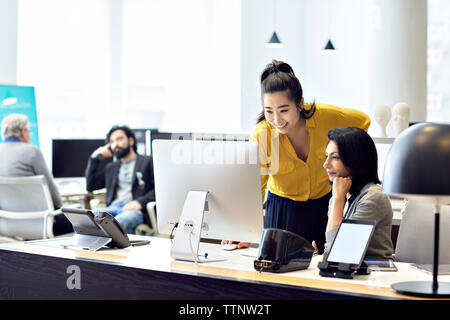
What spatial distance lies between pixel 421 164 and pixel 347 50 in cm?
556

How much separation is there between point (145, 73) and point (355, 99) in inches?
108

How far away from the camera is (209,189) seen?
2781 mm

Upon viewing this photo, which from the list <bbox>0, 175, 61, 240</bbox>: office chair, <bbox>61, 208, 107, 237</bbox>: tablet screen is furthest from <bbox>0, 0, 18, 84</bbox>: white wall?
<bbox>61, 208, 107, 237</bbox>: tablet screen

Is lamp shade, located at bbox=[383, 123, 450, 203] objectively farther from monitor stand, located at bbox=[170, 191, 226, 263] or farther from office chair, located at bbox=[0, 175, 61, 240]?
office chair, located at bbox=[0, 175, 61, 240]

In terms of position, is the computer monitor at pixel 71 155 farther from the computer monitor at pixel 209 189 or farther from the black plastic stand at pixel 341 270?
the black plastic stand at pixel 341 270

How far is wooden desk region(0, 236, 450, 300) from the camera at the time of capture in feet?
7.53

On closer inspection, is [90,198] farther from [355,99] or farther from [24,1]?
[355,99]

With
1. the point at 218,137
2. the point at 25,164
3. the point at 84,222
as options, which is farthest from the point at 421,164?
the point at 25,164

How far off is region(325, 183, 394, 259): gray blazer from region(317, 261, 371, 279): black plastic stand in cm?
23

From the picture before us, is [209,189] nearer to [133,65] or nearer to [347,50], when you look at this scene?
[347,50]

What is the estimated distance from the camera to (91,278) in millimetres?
2773

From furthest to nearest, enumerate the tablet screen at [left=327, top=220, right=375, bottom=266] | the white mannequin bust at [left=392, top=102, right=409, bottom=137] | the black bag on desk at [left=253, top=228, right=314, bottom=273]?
the white mannequin bust at [left=392, top=102, right=409, bottom=137]
the black bag on desk at [left=253, top=228, right=314, bottom=273]
the tablet screen at [left=327, top=220, right=375, bottom=266]

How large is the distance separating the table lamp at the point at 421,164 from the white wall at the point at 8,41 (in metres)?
5.34
